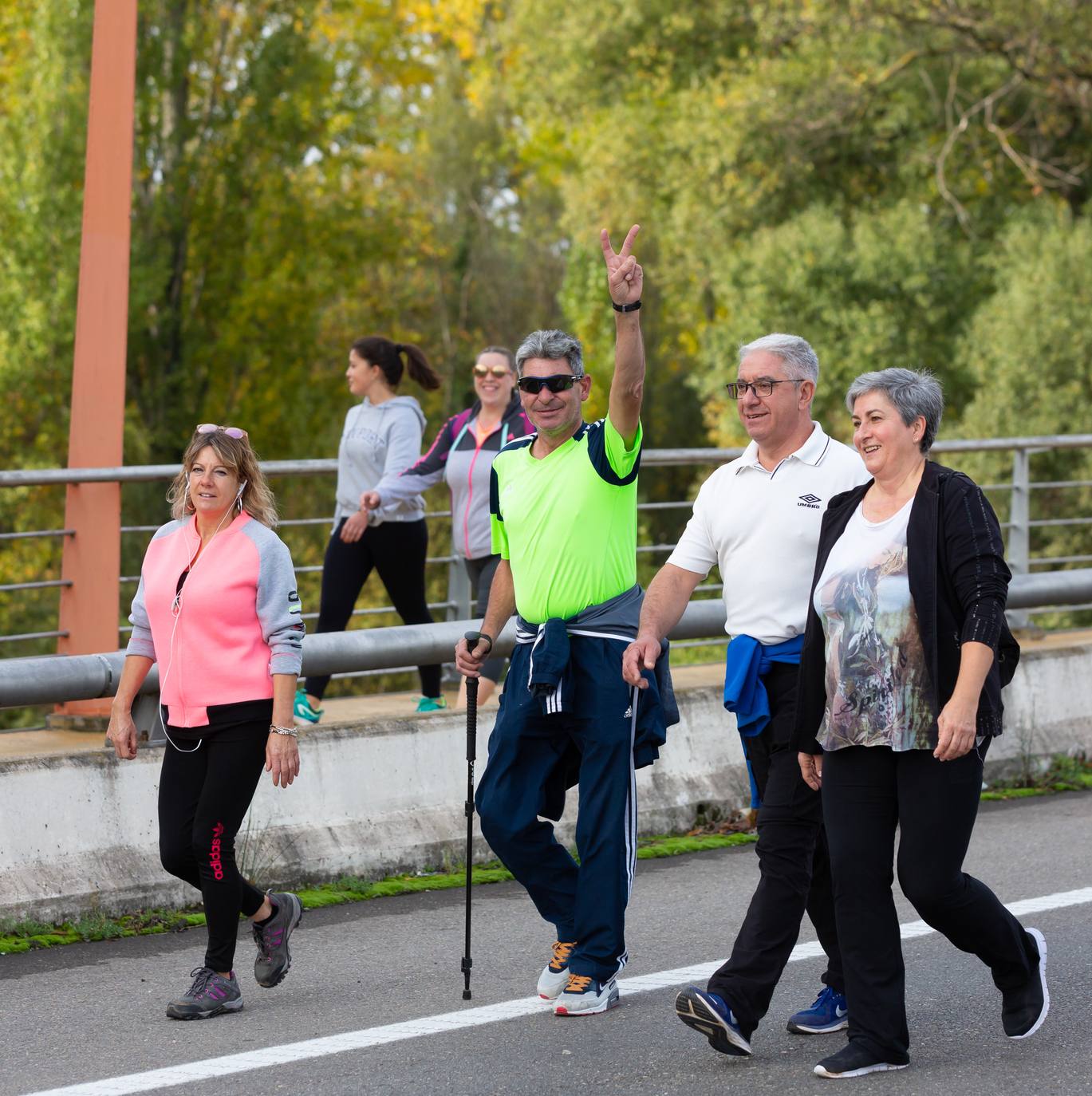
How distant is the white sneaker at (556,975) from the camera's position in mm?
5445

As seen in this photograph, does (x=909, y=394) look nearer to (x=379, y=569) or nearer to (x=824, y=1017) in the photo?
(x=824, y=1017)

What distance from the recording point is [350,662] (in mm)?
7172

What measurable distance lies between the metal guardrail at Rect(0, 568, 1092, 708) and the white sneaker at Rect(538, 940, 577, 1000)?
181cm

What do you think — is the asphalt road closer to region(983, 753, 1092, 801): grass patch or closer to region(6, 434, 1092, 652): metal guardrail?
region(6, 434, 1092, 652): metal guardrail

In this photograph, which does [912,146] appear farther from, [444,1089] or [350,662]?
[444,1089]

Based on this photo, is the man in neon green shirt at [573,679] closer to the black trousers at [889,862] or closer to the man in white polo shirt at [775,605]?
the man in white polo shirt at [775,605]

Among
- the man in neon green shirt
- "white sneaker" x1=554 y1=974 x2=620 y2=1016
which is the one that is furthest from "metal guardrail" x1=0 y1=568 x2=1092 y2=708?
"white sneaker" x1=554 y1=974 x2=620 y2=1016

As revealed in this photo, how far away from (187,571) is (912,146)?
23.1 metres

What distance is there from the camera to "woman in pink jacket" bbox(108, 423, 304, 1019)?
5.45 meters

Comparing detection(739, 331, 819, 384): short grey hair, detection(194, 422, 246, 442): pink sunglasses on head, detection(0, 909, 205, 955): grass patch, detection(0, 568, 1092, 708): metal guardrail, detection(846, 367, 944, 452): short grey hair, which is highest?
detection(739, 331, 819, 384): short grey hair

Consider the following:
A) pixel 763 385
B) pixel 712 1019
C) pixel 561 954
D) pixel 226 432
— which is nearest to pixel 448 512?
pixel 226 432

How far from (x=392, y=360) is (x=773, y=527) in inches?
163

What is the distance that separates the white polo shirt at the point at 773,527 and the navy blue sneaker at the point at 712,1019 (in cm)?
98

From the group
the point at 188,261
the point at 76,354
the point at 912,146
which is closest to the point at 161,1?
the point at 188,261
